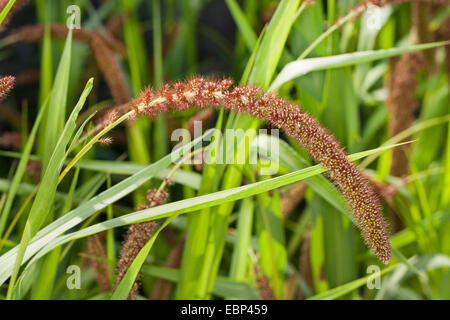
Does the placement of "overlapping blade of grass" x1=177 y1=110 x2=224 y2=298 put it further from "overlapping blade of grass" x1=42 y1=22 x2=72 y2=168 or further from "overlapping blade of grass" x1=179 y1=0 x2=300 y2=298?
"overlapping blade of grass" x1=42 y1=22 x2=72 y2=168

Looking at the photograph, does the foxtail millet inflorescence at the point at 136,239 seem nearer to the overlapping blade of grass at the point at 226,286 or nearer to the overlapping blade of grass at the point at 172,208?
the overlapping blade of grass at the point at 172,208

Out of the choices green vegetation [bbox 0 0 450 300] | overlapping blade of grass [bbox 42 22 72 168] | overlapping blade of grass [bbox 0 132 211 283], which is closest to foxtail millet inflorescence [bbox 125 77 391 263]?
green vegetation [bbox 0 0 450 300]

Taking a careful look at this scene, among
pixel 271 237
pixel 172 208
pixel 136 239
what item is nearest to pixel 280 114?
pixel 172 208

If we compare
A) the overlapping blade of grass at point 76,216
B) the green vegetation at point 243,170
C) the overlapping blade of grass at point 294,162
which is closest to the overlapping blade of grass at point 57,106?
the green vegetation at point 243,170

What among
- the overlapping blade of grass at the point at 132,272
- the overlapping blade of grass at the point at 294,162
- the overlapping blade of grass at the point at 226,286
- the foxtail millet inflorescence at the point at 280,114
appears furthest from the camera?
the overlapping blade of grass at the point at 226,286

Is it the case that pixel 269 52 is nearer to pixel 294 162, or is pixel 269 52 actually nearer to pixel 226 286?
pixel 294 162
